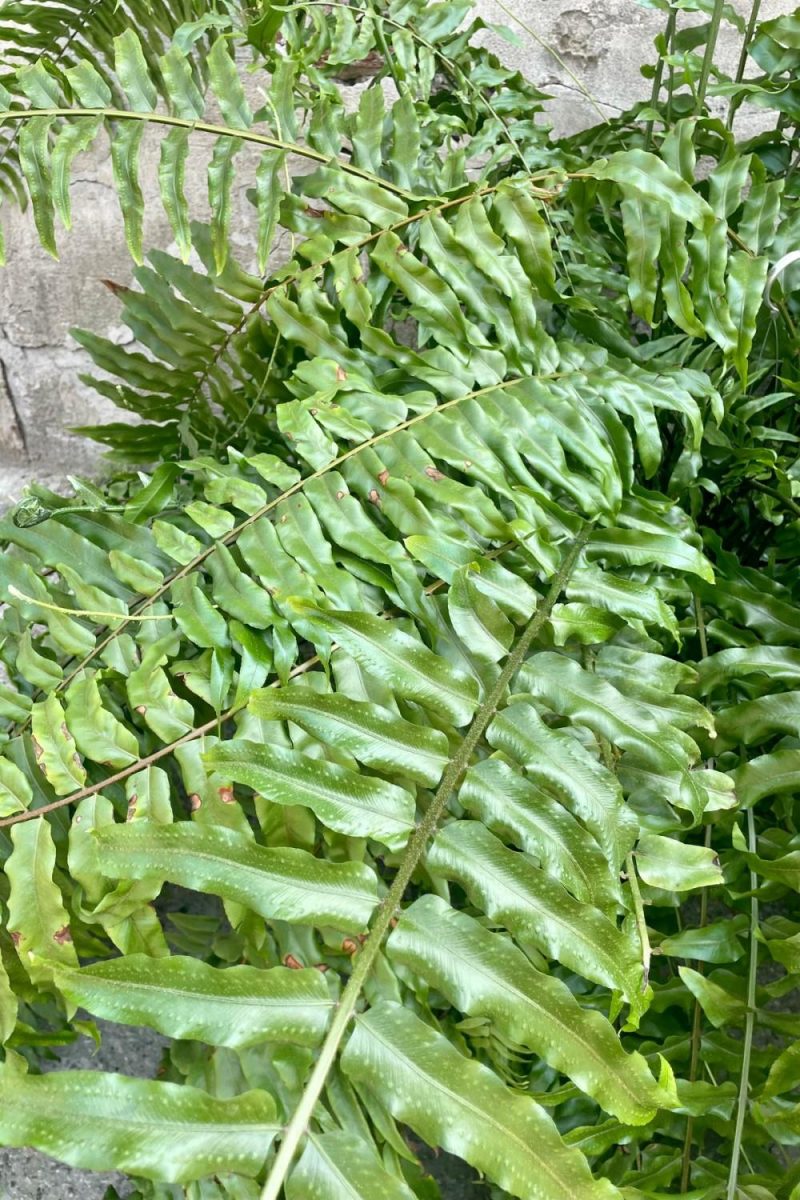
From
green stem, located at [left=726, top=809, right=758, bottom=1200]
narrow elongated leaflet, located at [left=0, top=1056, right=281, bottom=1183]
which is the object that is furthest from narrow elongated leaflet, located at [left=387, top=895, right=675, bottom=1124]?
green stem, located at [left=726, top=809, right=758, bottom=1200]

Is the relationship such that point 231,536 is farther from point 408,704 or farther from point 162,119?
point 162,119

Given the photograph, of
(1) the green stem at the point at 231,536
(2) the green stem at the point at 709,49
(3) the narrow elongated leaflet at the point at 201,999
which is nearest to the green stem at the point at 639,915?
(3) the narrow elongated leaflet at the point at 201,999

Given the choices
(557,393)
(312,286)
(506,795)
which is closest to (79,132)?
(312,286)

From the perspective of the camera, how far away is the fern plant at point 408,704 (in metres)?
0.43

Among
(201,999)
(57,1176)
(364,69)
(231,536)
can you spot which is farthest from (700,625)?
(364,69)

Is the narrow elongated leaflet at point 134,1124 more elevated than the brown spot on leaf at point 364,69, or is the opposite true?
the brown spot on leaf at point 364,69

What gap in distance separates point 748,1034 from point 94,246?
1.48 metres

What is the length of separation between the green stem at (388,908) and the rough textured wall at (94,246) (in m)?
1.08

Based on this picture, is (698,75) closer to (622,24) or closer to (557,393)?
(557,393)

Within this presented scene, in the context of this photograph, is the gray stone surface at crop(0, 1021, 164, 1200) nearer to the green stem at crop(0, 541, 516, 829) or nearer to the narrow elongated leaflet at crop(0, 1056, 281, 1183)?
the green stem at crop(0, 541, 516, 829)

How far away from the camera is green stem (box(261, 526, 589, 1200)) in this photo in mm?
402

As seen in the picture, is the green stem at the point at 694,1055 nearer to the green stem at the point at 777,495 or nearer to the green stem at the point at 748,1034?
the green stem at the point at 748,1034

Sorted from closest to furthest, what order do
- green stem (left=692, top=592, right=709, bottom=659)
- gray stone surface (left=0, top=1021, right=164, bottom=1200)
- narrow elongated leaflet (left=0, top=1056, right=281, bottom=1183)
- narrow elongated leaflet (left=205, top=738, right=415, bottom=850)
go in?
narrow elongated leaflet (left=0, top=1056, right=281, bottom=1183) → narrow elongated leaflet (left=205, top=738, right=415, bottom=850) → green stem (left=692, top=592, right=709, bottom=659) → gray stone surface (left=0, top=1021, right=164, bottom=1200)

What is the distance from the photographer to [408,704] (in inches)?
25.0
